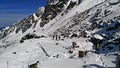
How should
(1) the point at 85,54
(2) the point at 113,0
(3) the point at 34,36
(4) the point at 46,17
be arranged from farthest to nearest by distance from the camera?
1. (4) the point at 46,17
2. (2) the point at 113,0
3. (3) the point at 34,36
4. (1) the point at 85,54

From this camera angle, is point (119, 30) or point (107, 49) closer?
point (107, 49)

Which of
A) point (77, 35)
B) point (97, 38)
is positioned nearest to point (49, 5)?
point (77, 35)

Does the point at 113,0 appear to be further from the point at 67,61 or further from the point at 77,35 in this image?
the point at 67,61

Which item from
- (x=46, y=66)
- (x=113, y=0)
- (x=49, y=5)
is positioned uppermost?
(x=49, y=5)

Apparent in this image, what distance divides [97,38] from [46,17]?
86.0 meters

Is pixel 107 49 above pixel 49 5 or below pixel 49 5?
below

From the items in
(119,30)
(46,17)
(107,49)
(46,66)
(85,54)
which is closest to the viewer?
(46,66)

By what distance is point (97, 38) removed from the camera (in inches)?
1350

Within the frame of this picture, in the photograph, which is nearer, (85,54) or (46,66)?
(46,66)

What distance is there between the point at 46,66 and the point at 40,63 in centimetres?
125

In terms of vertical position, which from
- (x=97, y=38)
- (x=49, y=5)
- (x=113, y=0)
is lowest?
(x=97, y=38)

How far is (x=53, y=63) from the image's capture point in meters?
23.4

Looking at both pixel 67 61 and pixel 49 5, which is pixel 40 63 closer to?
pixel 67 61

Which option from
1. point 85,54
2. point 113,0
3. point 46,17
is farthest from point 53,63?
point 46,17
